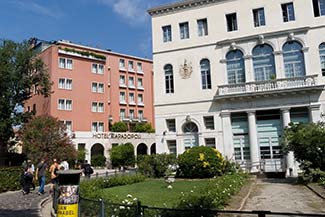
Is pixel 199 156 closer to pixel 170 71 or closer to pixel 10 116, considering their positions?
pixel 170 71

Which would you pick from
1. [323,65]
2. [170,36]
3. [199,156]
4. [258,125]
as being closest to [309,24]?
[323,65]

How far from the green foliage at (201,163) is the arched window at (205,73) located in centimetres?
931

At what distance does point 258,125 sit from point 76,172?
24.2 metres

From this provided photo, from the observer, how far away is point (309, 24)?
29.3 meters

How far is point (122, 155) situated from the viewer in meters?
43.5

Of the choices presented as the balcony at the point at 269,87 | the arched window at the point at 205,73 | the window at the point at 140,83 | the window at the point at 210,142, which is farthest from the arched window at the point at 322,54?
the window at the point at 140,83

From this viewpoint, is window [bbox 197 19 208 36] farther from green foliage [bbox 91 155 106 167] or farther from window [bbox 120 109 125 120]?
window [bbox 120 109 125 120]

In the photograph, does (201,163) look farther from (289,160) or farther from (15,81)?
(15,81)

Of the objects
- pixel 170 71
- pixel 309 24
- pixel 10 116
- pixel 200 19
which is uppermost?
pixel 200 19

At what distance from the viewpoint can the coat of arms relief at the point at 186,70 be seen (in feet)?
109

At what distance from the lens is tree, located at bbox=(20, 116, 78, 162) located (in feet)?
100

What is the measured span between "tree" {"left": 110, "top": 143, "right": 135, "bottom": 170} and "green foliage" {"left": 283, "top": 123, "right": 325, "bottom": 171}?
25.9m

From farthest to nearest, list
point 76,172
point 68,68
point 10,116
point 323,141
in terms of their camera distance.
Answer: point 68,68, point 10,116, point 323,141, point 76,172

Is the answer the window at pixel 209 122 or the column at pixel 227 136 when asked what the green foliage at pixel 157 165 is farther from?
the window at pixel 209 122
